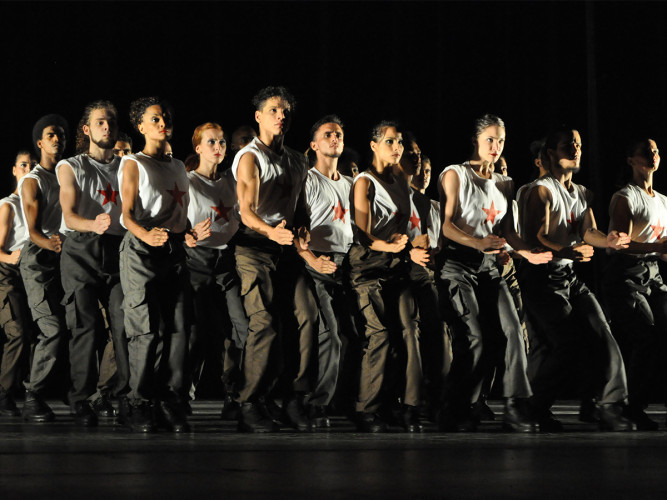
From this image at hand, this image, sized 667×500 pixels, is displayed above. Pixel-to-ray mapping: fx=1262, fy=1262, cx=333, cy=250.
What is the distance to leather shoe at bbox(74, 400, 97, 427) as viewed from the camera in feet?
18.5

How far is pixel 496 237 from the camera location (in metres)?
5.54

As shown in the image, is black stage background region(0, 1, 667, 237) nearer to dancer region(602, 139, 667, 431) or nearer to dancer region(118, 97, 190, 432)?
dancer region(602, 139, 667, 431)

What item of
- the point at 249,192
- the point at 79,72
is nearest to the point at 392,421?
the point at 249,192

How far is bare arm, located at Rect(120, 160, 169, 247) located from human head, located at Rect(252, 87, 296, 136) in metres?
0.62

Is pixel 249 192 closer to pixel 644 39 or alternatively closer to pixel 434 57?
pixel 434 57

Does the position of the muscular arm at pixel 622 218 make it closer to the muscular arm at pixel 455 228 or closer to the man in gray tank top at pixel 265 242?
the muscular arm at pixel 455 228

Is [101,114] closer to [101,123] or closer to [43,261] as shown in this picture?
[101,123]

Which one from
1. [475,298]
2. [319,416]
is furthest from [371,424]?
[475,298]

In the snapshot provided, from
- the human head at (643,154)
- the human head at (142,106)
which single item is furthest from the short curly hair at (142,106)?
the human head at (643,154)

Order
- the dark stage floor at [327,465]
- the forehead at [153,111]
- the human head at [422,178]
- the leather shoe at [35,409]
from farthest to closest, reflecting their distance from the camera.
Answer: the human head at [422,178] → the leather shoe at [35,409] → the forehead at [153,111] → the dark stage floor at [327,465]

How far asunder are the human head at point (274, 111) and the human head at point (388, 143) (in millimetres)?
451

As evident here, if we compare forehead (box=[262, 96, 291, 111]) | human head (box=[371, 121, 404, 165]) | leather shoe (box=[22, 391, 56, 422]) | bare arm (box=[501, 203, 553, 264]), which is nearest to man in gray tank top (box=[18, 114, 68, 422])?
leather shoe (box=[22, 391, 56, 422])

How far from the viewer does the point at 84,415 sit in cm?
569

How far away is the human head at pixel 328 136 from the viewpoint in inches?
239
